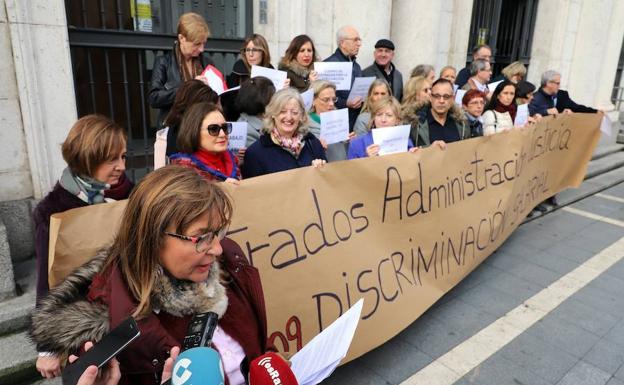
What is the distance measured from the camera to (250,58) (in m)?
3.91

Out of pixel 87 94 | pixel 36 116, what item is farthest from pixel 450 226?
pixel 87 94

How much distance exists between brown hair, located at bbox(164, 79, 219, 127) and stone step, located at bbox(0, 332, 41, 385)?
1.57m

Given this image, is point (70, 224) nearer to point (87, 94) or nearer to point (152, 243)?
point (152, 243)

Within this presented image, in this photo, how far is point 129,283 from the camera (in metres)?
1.28

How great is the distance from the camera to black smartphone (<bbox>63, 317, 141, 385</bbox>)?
99cm

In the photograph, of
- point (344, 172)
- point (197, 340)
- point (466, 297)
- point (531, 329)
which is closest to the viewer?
point (197, 340)

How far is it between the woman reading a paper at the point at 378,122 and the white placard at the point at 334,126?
0.13 metres

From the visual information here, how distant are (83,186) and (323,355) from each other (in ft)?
4.00

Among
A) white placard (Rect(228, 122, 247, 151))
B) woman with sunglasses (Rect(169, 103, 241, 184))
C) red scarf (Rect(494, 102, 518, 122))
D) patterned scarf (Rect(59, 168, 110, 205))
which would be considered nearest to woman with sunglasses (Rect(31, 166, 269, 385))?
patterned scarf (Rect(59, 168, 110, 205))

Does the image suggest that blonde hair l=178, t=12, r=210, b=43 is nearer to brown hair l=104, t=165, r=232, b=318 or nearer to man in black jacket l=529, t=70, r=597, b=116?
brown hair l=104, t=165, r=232, b=318

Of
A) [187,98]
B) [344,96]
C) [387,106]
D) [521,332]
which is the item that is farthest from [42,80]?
[521,332]

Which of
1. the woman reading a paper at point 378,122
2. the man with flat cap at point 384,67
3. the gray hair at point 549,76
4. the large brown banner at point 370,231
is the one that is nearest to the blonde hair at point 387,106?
the woman reading a paper at point 378,122

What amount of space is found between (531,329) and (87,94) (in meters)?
4.59

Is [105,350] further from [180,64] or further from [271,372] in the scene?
[180,64]
